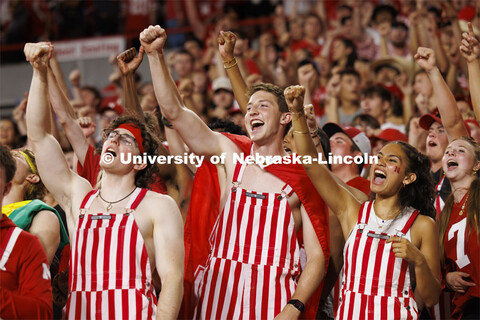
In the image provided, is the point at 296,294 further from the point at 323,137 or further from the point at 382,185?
the point at 323,137

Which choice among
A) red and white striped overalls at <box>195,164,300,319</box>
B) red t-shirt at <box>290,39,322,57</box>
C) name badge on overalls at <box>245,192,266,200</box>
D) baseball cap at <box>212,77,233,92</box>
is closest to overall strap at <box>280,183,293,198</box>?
red and white striped overalls at <box>195,164,300,319</box>

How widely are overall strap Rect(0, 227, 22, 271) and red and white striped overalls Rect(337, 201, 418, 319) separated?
1.88 m

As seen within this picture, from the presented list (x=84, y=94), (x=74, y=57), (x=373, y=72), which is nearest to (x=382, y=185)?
(x=373, y=72)

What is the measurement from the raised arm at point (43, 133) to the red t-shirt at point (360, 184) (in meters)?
2.10

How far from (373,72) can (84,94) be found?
3.69 meters

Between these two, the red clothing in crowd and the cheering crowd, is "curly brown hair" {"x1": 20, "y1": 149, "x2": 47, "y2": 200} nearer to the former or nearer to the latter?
the cheering crowd

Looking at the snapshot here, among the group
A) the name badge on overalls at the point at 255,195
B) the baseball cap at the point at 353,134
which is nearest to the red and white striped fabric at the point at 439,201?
the baseball cap at the point at 353,134

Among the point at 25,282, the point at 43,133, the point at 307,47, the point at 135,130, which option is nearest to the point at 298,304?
the point at 135,130

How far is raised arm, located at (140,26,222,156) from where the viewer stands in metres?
4.19

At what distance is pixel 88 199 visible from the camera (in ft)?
13.5

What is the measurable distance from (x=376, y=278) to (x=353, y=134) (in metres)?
1.91

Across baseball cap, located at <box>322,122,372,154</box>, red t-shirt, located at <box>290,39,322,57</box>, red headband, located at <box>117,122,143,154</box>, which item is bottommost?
red headband, located at <box>117,122,143,154</box>

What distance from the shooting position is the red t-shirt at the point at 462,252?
466 centimetres

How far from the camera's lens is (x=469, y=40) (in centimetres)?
547
